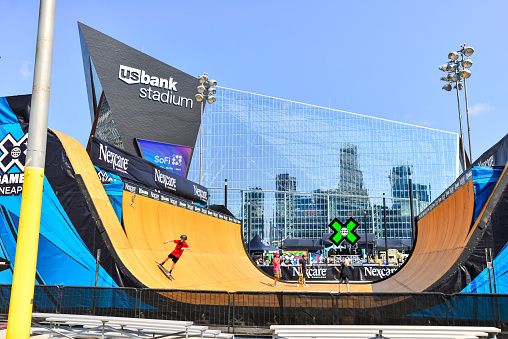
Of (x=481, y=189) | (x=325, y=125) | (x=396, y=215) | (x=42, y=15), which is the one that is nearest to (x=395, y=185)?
(x=396, y=215)

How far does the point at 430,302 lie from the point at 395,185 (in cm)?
9264

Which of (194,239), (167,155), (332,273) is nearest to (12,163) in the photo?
(194,239)

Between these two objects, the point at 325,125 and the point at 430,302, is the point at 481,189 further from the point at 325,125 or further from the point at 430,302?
the point at 325,125

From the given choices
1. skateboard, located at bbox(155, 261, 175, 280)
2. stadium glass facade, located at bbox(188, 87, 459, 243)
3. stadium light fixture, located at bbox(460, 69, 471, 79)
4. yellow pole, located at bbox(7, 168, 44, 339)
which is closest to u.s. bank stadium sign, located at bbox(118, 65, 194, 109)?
skateboard, located at bbox(155, 261, 175, 280)

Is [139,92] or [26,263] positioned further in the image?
[139,92]

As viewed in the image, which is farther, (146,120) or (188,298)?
(146,120)

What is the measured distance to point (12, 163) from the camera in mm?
12922

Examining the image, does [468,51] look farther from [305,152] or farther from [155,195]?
[305,152]

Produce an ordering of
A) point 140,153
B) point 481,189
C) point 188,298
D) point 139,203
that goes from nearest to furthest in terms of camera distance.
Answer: point 188,298
point 481,189
point 139,203
point 140,153

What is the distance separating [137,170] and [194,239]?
4.24m

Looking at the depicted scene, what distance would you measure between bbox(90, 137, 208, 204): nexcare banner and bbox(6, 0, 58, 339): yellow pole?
11349 mm

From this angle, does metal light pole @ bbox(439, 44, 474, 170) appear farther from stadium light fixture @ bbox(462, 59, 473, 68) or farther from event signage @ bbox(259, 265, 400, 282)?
event signage @ bbox(259, 265, 400, 282)

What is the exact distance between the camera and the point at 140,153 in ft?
106

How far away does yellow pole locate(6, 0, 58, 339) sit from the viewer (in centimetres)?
484
